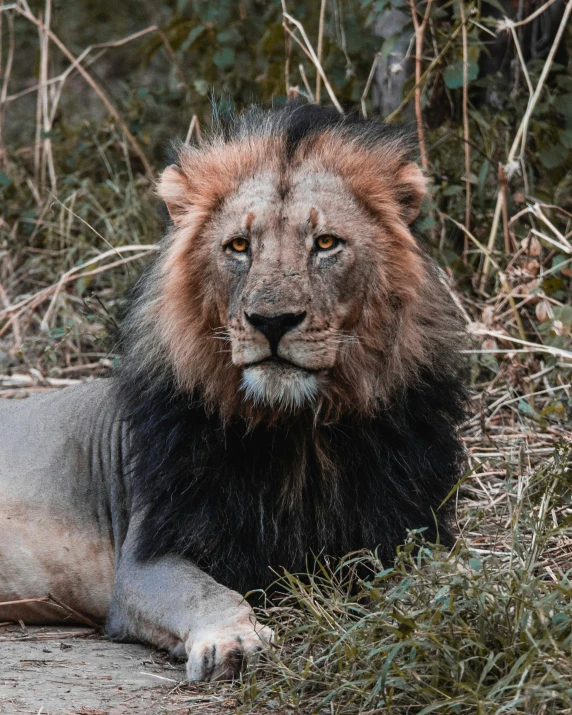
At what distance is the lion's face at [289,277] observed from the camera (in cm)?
326

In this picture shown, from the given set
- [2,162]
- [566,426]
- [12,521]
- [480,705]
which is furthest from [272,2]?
[480,705]

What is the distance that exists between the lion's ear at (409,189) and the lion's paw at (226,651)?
1421mm

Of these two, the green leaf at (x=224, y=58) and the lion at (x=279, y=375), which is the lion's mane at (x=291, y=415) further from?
the green leaf at (x=224, y=58)

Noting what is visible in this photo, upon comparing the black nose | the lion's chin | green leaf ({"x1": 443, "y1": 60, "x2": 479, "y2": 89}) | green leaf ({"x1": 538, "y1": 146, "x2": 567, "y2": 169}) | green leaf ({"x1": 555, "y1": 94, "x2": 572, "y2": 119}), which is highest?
green leaf ({"x1": 443, "y1": 60, "x2": 479, "y2": 89})

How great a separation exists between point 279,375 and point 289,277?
0.93ft

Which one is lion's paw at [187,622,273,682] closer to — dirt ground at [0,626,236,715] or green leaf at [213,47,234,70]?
dirt ground at [0,626,236,715]

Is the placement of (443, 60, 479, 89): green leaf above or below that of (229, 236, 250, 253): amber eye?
above

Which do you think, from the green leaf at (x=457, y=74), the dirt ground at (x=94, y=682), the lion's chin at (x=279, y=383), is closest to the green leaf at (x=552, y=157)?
the green leaf at (x=457, y=74)

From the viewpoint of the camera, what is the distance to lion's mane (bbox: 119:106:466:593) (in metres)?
3.57

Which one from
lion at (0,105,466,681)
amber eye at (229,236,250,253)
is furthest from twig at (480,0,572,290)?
amber eye at (229,236,250,253)

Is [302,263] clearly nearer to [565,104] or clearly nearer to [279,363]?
[279,363]

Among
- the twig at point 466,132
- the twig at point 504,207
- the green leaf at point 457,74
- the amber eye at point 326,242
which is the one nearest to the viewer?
the amber eye at point 326,242

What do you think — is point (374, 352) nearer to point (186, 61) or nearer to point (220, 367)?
point (220, 367)

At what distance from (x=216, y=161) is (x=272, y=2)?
161 inches
